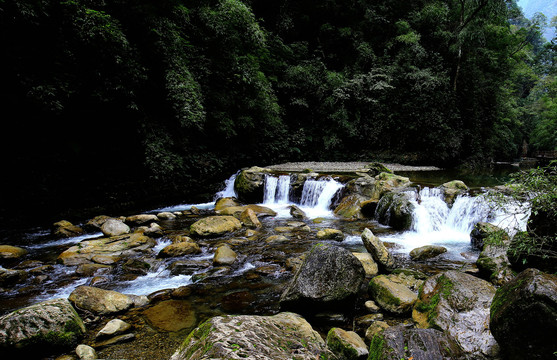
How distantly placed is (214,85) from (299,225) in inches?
312

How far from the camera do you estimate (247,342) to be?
175cm

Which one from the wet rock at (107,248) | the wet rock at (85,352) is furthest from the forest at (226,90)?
the wet rock at (85,352)

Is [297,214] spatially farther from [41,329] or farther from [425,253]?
[41,329]

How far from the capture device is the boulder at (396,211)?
7.38m

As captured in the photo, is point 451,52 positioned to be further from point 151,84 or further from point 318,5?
point 151,84

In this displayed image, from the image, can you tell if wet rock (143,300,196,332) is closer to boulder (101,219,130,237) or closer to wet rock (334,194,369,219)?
boulder (101,219,130,237)

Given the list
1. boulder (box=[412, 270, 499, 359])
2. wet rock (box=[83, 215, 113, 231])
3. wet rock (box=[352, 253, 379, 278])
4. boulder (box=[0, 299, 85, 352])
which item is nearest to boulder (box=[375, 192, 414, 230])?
wet rock (box=[352, 253, 379, 278])

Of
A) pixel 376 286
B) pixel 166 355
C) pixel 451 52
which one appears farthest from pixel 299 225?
pixel 451 52

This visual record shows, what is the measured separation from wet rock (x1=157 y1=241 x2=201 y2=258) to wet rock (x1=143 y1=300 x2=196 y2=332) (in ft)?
5.70

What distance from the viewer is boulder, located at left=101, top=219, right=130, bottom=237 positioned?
6.74 metres

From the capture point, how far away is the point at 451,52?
60.2 ft

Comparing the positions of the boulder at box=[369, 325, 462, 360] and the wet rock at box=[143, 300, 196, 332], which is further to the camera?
the wet rock at box=[143, 300, 196, 332]

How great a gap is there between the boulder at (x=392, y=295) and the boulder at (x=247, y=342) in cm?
172

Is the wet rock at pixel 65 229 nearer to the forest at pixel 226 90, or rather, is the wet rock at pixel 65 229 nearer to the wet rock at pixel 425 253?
the forest at pixel 226 90
